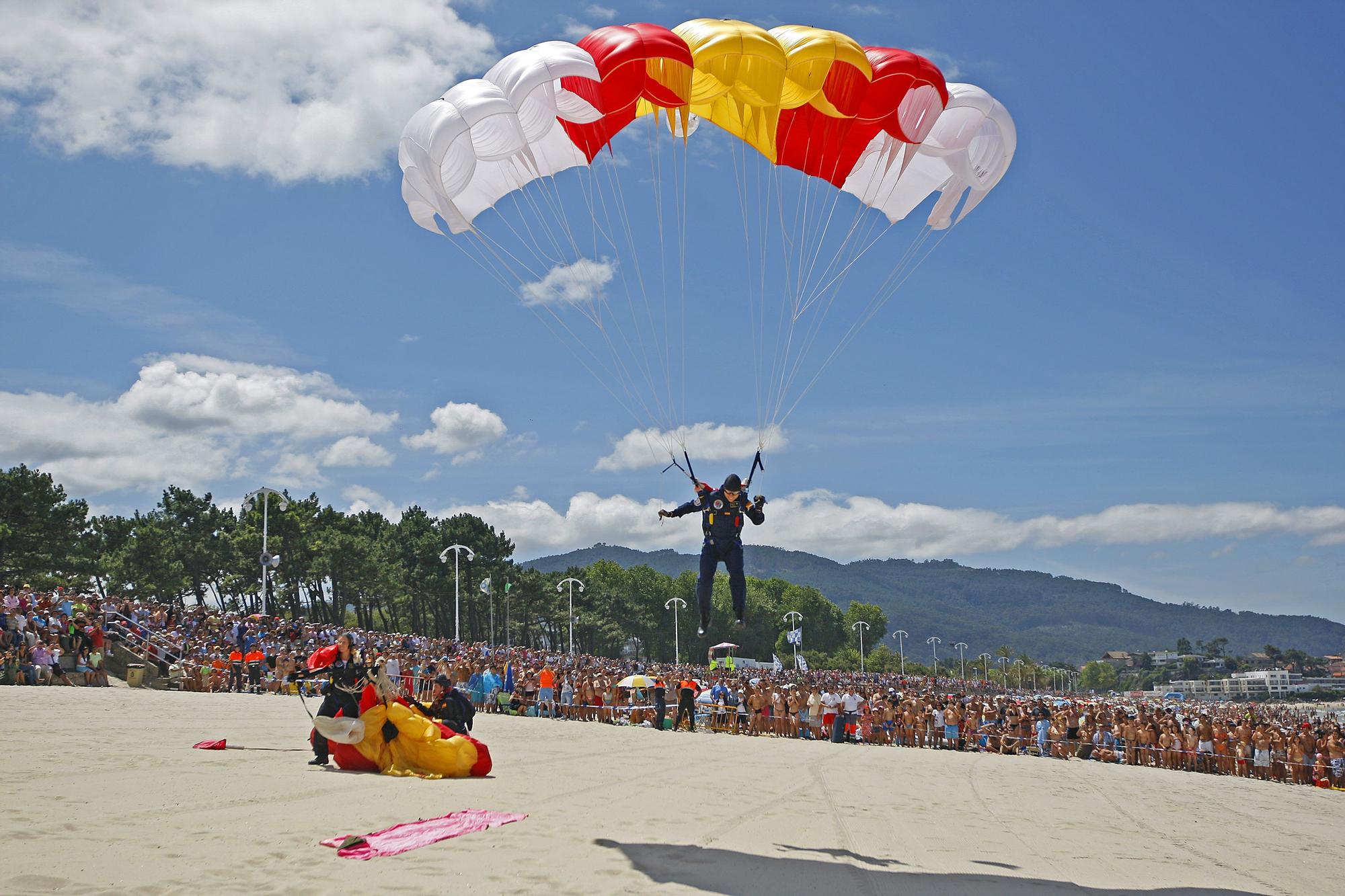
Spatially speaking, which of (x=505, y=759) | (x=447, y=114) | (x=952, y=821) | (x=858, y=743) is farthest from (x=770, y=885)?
(x=858, y=743)

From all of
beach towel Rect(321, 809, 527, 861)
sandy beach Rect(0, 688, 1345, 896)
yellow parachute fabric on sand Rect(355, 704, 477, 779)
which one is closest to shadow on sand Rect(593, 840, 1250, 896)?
sandy beach Rect(0, 688, 1345, 896)

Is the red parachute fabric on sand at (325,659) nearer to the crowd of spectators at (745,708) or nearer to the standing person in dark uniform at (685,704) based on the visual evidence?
the crowd of spectators at (745,708)

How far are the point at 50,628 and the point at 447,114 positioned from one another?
14.0 metres

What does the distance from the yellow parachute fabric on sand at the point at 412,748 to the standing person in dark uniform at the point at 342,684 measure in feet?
1.04

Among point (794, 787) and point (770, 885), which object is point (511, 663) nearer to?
point (794, 787)

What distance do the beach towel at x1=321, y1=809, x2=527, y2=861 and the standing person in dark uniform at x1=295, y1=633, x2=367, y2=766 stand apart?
9.97 feet

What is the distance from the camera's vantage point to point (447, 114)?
10062 mm

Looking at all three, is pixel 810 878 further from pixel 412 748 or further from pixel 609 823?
pixel 412 748

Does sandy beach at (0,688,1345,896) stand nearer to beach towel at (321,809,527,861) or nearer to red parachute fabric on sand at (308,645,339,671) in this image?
beach towel at (321,809,527,861)

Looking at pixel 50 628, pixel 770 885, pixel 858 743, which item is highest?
pixel 50 628

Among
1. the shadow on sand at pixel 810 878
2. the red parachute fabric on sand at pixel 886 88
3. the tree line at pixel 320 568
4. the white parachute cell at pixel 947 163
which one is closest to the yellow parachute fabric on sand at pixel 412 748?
the shadow on sand at pixel 810 878

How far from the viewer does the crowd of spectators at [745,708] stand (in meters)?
17.3

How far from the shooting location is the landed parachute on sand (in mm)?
9883

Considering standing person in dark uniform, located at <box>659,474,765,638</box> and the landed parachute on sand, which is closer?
the landed parachute on sand
